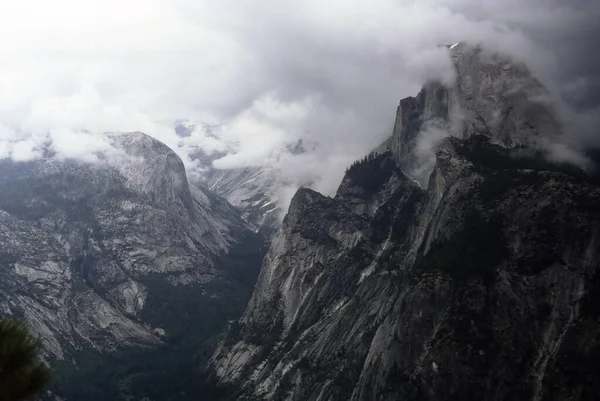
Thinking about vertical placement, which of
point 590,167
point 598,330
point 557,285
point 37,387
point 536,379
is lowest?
point 37,387

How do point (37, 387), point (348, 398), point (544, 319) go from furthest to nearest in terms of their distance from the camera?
point (348, 398)
point (544, 319)
point (37, 387)

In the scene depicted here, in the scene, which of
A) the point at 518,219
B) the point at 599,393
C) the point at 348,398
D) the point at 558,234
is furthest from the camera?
the point at 348,398

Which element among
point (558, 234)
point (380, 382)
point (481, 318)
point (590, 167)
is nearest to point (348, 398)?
point (380, 382)

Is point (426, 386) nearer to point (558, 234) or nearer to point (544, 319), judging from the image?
point (544, 319)

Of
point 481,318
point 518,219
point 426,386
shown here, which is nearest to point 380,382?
point 426,386

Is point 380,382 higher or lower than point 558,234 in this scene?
lower

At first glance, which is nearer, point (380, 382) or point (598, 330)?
point (598, 330)
